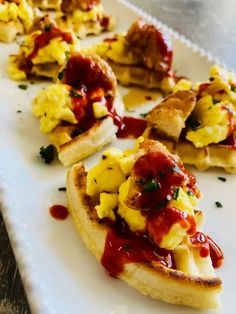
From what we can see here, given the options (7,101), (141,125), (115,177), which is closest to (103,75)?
(141,125)

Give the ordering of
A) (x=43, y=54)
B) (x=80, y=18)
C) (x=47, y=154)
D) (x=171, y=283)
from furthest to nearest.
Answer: (x=80, y=18), (x=43, y=54), (x=47, y=154), (x=171, y=283)

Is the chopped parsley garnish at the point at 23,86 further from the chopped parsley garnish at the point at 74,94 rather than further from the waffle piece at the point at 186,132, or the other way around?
the waffle piece at the point at 186,132

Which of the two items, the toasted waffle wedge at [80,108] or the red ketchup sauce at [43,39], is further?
the red ketchup sauce at [43,39]

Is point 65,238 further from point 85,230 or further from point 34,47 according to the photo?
point 34,47

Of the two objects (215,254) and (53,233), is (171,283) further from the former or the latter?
(53,233)

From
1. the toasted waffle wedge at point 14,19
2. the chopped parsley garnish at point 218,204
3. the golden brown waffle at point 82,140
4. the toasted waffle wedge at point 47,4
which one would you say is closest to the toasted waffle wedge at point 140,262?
the chopped parsley garnish at point 218,204

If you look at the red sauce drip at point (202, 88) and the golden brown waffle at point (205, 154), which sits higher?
the red sauce drip at point (202, 88)

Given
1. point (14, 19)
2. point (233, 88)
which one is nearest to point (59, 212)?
point (233, 88)
